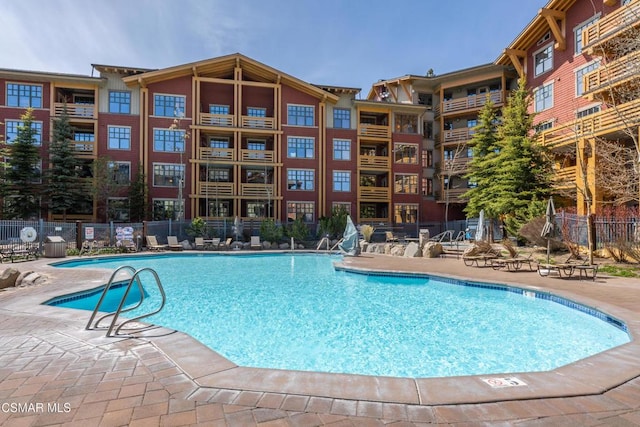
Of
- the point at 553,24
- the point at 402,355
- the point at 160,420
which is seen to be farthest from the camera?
the point at 553,24

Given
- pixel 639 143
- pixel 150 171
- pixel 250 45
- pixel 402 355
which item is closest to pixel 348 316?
pixel 402 355

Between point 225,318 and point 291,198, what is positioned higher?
point 291,198

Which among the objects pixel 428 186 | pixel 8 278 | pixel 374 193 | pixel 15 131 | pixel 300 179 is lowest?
pixel 8 278

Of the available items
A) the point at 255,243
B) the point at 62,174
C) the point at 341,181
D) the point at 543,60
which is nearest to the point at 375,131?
the point at 341,181

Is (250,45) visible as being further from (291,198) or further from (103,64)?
→ (291,198)

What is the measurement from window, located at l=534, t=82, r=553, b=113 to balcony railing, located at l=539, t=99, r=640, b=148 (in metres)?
3.95

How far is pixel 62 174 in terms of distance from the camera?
2362 cm

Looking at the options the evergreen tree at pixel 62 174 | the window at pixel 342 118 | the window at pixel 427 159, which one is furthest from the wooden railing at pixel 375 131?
the evergreen tree at pixel 62 174

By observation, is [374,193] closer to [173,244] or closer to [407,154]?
[407,154]

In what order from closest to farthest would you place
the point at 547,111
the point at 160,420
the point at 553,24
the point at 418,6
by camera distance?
the point at 160,420 < the point at 418,6 < the point at 553,24 < the point at 547,111

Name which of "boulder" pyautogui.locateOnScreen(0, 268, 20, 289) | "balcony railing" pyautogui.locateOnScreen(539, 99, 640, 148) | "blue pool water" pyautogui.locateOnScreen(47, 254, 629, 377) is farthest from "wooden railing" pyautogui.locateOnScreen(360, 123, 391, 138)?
"boulder" pyautogui.locateOnScreen(0, 268, 20, 289)

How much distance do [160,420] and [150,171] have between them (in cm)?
2642

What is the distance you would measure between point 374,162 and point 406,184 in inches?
139

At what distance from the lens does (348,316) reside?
745 cm
